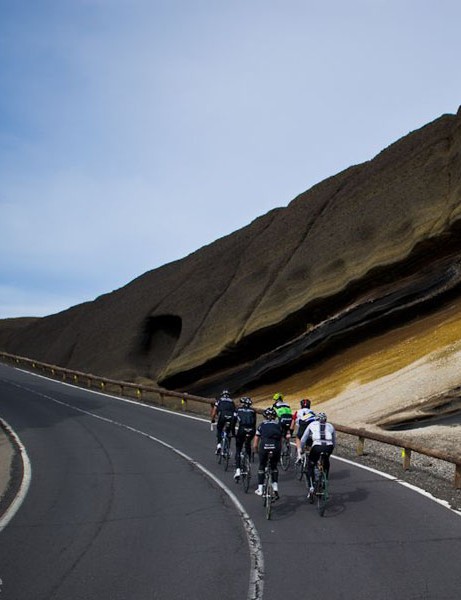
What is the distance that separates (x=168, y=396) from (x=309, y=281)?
11.1 m

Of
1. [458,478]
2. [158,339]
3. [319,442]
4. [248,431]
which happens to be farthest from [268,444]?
[158,339]

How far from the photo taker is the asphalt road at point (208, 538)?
7.98m

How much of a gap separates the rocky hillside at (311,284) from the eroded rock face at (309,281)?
0.09 meters

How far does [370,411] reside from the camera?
26609 mm

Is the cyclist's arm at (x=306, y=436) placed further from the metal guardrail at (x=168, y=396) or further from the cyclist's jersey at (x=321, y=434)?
the metal guardrail at (x=168, y=396)

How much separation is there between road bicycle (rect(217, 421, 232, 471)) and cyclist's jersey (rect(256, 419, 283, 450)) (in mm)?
4637

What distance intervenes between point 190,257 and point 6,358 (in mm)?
19617

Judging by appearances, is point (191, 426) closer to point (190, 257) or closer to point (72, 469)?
point (72, 469)

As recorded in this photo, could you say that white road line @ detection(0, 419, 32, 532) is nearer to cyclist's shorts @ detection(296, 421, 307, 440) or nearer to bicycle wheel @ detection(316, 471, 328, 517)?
bicycle wheel @ detection(316, 471, 328, 517)

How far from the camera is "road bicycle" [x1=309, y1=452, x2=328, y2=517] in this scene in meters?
12.0

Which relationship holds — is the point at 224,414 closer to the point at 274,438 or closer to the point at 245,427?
the point at 245,427

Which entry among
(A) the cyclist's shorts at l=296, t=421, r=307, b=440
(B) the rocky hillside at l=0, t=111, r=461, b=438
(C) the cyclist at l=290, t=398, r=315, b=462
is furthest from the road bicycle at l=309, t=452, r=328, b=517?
(B) the rocky hillside at l=0, t=111, r=461, b=438

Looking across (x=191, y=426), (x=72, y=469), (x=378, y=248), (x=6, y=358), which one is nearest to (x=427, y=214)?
(x=378, y=248)

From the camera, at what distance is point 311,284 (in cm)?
4156
